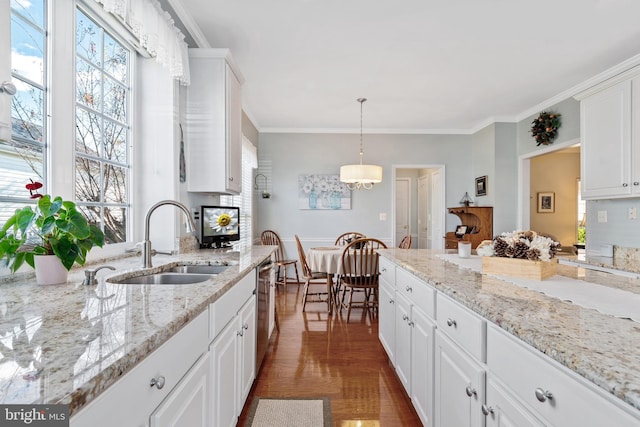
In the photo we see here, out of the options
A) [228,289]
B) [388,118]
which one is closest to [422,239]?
[388,118]

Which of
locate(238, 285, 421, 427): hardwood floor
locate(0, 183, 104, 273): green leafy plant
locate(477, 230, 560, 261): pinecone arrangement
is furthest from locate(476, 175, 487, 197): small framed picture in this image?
locate(0, 183, 104, 273): green leafy plant

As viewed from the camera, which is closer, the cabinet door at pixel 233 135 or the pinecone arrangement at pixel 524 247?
the pinecone arrangement at pixel 524 247

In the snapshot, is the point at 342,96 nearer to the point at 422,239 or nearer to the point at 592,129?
the point at 592,129

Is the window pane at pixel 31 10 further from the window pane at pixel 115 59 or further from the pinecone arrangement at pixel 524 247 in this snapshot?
the pinecone arrangement at pixel 524 247

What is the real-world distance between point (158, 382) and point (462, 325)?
1019 millimetres

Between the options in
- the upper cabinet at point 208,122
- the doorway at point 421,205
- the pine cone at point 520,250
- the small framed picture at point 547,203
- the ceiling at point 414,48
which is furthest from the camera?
the small framed picture at point 547,203

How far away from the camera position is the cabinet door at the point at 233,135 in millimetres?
2636

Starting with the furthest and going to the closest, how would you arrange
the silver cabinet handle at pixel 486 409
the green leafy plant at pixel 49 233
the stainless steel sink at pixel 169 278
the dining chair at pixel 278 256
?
the dining chair at pixel 278 256, the stainless steel sink at pixel 169 278, the green leafy plant at pixel 49 233, the silver cabinet handle at pixel 486 409

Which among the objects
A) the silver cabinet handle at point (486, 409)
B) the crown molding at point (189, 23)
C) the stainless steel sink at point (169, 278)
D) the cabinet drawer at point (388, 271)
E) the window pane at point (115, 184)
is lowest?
the silver cabinet handle at point (486, 409)

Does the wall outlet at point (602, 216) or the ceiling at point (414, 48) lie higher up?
the ceiling at point (414, 48)

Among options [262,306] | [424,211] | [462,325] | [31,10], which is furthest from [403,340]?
[424,211]

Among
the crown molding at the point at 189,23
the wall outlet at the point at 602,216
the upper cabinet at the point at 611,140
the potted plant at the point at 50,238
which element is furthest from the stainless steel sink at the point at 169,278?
the wall outlet at the point at 602,216

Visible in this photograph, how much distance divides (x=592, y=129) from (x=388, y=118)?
98.8 inches

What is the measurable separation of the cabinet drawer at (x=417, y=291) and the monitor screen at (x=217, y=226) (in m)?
1.55
